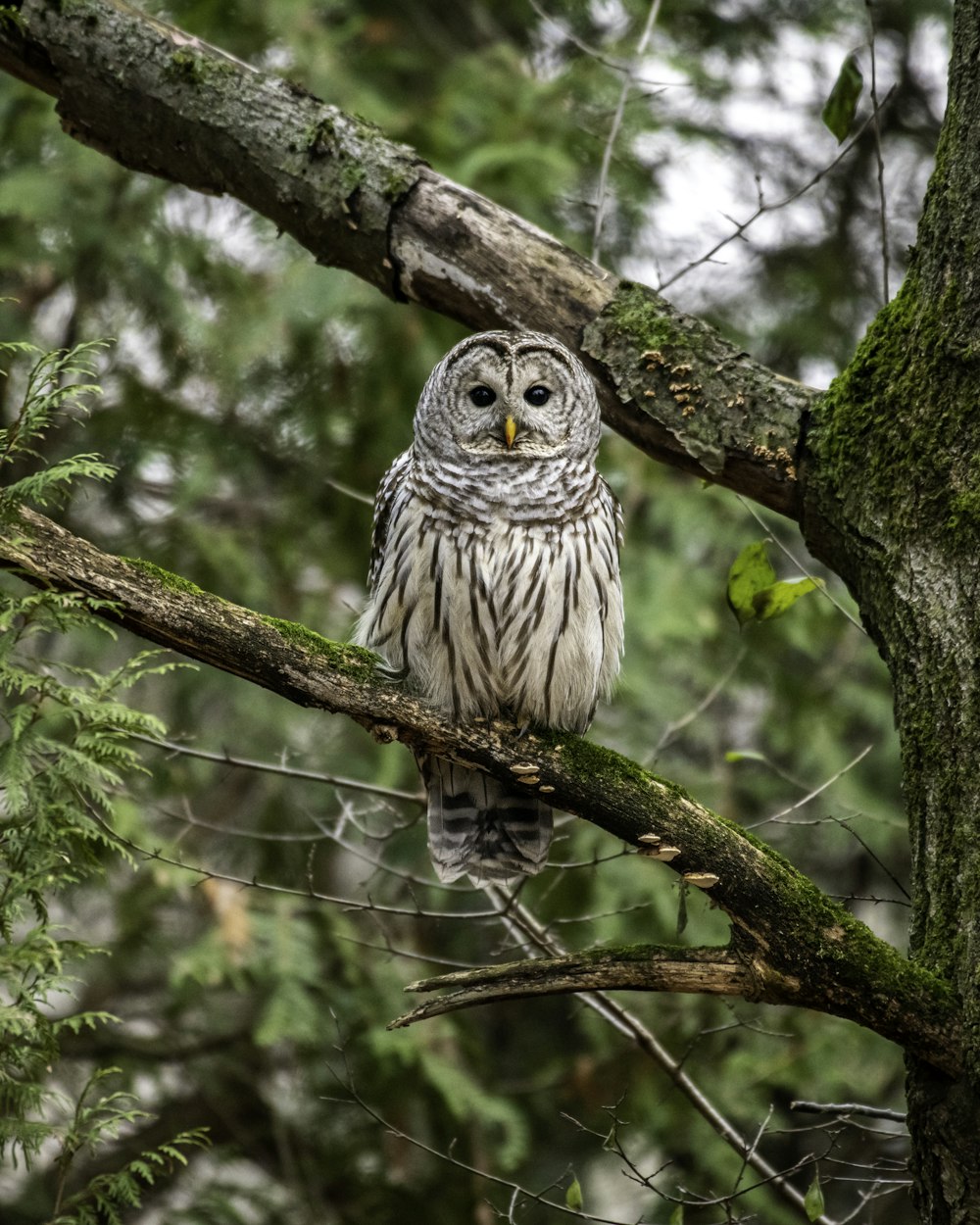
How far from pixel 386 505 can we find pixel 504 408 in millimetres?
490

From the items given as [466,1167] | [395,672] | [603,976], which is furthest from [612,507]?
[466,1167]

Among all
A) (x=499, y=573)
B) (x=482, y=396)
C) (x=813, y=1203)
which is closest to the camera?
(x=813, y=1203)

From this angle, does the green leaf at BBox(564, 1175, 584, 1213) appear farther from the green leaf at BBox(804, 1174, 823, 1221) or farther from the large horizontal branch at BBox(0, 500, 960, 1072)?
the large horizontal branch at BBox(0, 500, 960, 1072)

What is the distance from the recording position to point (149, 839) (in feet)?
16.8

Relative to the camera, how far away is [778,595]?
3.45 metres

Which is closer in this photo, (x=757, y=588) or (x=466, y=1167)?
(x=466, y=1167)

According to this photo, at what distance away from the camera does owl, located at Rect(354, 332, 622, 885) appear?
12.1 feet

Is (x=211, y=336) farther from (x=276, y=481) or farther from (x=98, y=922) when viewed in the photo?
(x=98, y=922)

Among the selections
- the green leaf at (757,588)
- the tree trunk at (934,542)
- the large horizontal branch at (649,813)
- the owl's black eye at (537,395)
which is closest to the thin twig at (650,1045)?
the large horizontal branch at (649,813)

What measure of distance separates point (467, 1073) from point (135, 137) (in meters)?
4.31

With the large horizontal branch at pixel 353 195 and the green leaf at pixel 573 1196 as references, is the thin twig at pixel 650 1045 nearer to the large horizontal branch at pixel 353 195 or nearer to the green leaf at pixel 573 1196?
the green leaf at pixel 573 1196

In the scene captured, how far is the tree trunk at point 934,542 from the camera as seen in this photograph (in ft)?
8.45

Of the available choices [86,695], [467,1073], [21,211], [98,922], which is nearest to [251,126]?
[86,695]

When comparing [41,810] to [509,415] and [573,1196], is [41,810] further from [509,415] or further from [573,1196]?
[509,415]
